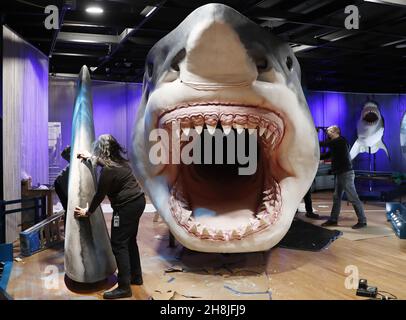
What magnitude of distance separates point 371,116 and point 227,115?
8.42 metres

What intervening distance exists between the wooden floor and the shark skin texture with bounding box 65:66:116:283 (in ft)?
0.43

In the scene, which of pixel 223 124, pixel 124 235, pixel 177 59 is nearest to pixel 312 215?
pixel 124 235

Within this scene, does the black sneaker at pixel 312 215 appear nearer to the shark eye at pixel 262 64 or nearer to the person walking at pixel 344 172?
the person walking at pixel 344 172

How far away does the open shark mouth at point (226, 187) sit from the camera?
2432 mm

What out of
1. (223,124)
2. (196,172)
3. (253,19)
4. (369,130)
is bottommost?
(196,172)

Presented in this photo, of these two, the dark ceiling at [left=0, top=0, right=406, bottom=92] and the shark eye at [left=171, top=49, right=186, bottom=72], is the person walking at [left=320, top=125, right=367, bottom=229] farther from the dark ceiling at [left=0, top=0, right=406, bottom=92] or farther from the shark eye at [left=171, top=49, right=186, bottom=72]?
the shark eye at [left=171, top=49, right=186, bottom=72]

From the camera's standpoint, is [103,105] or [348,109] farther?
[348,109]

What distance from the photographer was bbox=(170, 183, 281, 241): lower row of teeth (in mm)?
2521

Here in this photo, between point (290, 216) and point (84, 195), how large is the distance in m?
1.44

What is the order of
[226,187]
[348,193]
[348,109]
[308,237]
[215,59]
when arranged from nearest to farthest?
[215,59]
[226,187]
[308,237]
[348,193]
[348,109]

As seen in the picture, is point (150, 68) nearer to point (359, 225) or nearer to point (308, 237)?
point (308, 237)

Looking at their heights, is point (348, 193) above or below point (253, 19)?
below

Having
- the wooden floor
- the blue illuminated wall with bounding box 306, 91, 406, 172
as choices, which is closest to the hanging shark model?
the blue illuminated wall with bounding box 306, 91, 406, 172

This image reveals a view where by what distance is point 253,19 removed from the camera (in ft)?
14.7
